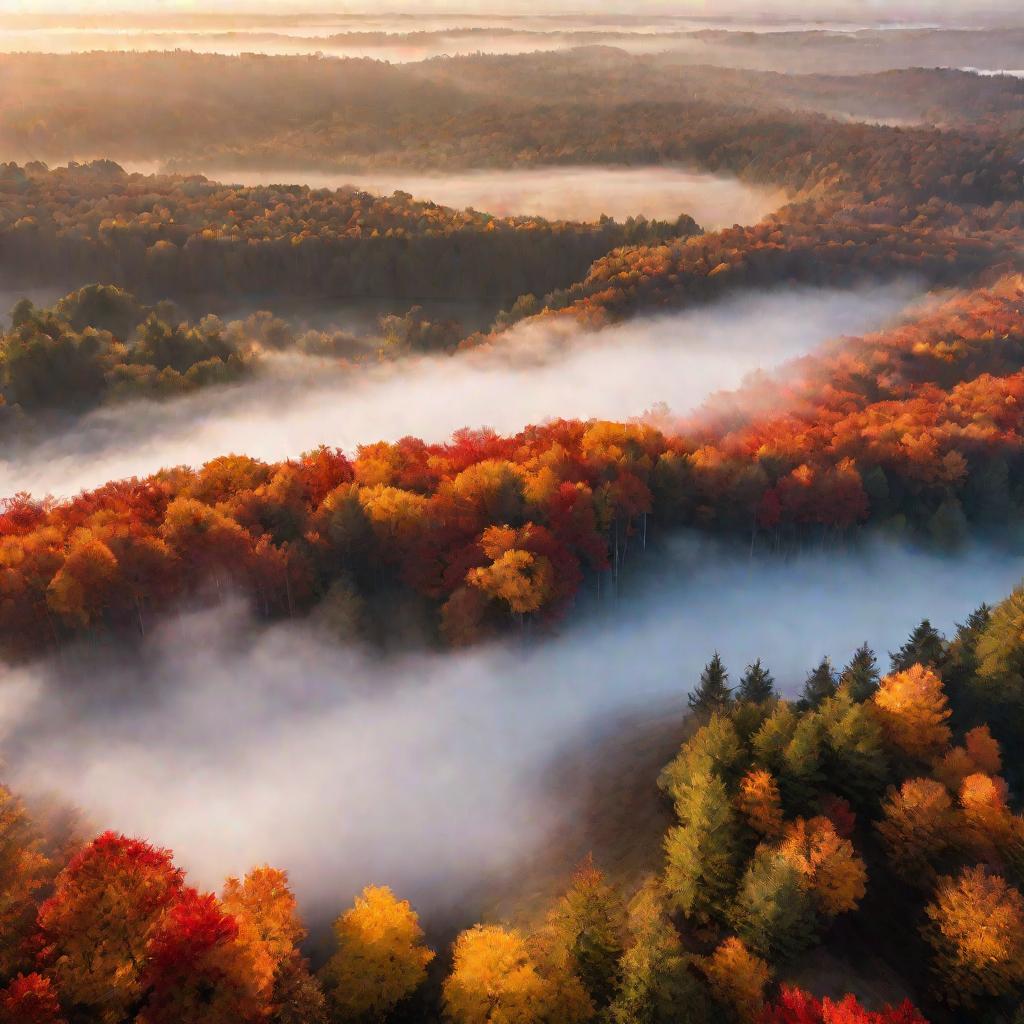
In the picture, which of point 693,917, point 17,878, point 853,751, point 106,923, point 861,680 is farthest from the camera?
point 861,680

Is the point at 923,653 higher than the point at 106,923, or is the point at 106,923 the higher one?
the point at 106,923

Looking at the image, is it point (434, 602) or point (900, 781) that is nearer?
point (900, 781)

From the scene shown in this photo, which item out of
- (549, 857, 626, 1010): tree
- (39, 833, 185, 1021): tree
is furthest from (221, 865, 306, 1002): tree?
(549, 857, 626, 1010): tree

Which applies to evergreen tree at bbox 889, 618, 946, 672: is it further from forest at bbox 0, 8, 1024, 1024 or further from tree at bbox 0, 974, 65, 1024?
tree at bbox 0, 974, 65, 1024

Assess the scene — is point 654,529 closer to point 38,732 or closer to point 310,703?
point 310,703

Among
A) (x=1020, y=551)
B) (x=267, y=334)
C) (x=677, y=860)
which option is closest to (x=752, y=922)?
(x=677, y=860)

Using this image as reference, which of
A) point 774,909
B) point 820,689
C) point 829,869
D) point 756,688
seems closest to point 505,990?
point 774,909

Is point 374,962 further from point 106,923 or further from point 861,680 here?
point 861,680
